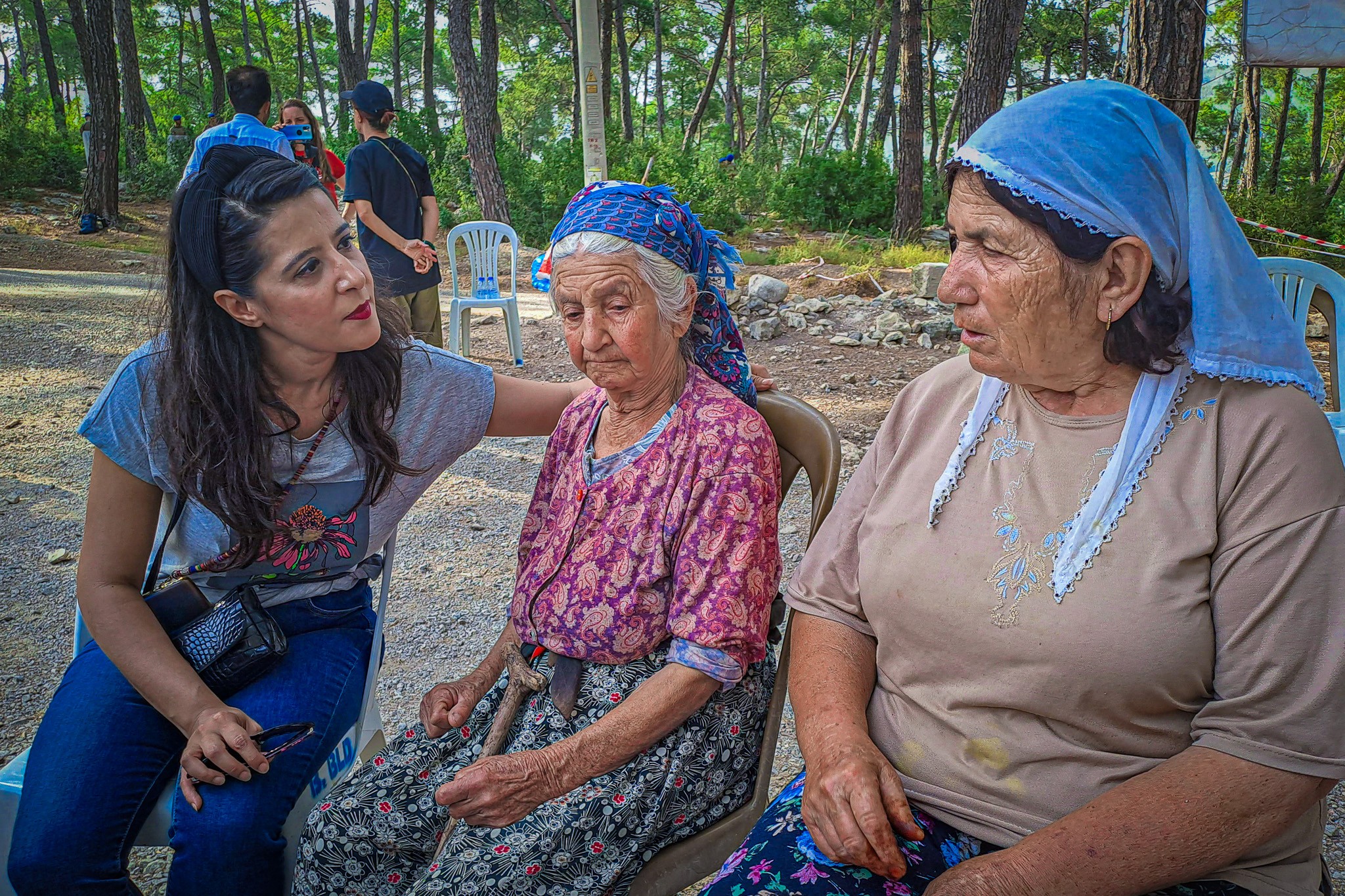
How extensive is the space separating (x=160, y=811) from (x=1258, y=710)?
187 cm

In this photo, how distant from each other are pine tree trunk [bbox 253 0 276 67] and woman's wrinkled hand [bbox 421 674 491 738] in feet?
130

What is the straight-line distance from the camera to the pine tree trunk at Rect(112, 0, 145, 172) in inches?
692

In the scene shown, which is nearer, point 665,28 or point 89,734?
point 89,734

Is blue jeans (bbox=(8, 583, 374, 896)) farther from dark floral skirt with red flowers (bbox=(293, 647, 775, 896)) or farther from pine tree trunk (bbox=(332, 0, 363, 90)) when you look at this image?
pine tree trunk (bbox=(332, 0, 363, 90))

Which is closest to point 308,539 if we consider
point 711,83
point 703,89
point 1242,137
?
point 1242,137

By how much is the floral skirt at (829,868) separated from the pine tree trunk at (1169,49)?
485 centimetres

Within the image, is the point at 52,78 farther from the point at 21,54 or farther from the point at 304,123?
the point at 21,54

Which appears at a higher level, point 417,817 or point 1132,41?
point 1132,41

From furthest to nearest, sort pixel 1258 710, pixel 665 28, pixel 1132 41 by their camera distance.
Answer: pixel 665 28, pixel 1132 41, pixel 1258 710

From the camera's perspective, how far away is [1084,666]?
4.14ft

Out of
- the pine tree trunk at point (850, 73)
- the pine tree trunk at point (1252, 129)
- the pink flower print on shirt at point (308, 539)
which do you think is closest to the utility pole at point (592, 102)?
the pink flower print on shirt at point (308, 539)

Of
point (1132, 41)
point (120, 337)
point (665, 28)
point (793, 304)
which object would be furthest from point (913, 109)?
point (665, 28)

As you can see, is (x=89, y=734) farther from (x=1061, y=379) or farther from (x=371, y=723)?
(x=1061, y=379)

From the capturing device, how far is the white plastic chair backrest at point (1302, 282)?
298 cm
